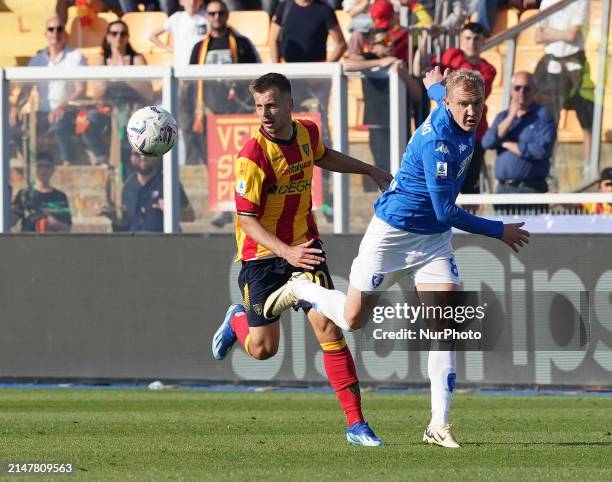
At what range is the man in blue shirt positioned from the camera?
45.6ft

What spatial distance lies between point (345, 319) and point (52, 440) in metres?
2.12

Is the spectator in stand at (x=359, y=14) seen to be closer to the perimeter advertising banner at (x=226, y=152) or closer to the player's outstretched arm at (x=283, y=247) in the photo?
the perimeter advertising banner at (x=226, y=152)

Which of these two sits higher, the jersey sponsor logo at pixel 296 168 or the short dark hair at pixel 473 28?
the short dark hair at pixel 473 28

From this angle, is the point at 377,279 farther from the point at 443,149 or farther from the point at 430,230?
the point at 443,149

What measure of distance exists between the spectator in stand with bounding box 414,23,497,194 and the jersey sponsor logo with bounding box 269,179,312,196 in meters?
5.00

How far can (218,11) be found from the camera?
48.9ft

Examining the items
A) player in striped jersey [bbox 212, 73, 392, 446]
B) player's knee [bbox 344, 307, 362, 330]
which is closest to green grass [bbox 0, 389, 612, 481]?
player in striped jersey [bbox 212, 73, 392, 446]

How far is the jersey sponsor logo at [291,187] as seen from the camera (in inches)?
352

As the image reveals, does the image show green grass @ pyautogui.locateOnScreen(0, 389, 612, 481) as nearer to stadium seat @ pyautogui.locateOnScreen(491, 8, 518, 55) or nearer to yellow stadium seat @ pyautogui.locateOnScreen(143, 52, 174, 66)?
stadium seat @ pyautogui.locateOnScreen(491, 8, 518, 55)

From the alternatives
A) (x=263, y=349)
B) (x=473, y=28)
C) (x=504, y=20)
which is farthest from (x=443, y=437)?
(x=504, y=20)

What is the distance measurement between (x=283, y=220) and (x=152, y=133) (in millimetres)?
1785

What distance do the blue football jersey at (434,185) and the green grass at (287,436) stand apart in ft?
4.46

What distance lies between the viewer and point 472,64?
13977mm

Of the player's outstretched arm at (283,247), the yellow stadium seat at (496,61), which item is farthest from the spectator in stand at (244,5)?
the player's outstretched arm at (283,247)
